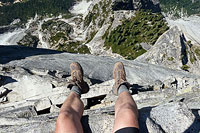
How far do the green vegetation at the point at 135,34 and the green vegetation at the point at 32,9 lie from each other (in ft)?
286

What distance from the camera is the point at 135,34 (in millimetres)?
53625

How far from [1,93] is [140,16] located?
179 feet

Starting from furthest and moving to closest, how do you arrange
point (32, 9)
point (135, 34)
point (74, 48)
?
point (32, 9) < point (74, 48) < point (135, 34)

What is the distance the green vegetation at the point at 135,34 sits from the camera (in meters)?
46.4

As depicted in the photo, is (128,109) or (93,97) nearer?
(128,109)

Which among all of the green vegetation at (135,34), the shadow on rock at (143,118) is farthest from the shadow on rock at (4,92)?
the green vegetation at (135,34)

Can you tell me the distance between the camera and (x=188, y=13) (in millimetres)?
178625

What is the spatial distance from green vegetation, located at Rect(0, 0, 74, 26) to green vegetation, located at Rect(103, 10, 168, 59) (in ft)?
286

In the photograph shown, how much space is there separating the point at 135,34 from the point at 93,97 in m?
46.5

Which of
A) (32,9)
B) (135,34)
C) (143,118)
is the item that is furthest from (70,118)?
(32,9)

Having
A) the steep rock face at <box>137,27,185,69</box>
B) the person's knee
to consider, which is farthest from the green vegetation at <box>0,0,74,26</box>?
the person's knee

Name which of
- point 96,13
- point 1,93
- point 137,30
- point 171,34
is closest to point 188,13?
point 96,13

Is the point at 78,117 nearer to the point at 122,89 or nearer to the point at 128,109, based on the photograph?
the point at 128,109

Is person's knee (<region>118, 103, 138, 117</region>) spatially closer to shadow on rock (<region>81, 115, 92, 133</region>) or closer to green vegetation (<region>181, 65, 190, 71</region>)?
shadow on rock (<region>81, 115, 92, 133</region>)
